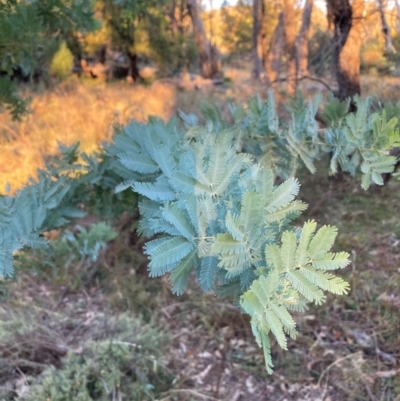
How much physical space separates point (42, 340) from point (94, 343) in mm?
263

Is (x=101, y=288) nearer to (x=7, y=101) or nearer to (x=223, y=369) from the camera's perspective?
(x=223, y=369)

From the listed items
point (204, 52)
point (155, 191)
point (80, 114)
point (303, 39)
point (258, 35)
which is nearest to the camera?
point (155, 191)

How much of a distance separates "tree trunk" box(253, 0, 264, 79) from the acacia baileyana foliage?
248 inches

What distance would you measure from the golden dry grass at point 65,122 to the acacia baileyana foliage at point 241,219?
6.31ft

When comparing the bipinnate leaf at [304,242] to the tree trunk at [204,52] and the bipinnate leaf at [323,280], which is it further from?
the tree trunk at [204,52]

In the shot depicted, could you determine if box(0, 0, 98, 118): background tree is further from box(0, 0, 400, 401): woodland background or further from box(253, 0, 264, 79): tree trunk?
box(253, 0, 264, 79): tree trunk

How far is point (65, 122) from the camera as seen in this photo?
453 cm

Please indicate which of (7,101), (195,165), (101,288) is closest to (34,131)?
(101,288)

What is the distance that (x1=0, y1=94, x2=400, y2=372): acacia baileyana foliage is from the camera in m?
0.47

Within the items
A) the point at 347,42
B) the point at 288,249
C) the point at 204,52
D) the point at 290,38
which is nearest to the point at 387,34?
the point at 347,42

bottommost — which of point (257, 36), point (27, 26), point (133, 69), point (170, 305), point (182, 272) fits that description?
point (170, 305)

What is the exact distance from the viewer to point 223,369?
200 centimetres

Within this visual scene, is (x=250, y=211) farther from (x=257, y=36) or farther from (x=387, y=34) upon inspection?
(x=257, y=36)

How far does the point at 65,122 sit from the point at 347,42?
3.07 m
